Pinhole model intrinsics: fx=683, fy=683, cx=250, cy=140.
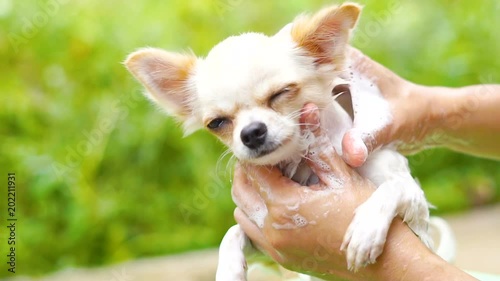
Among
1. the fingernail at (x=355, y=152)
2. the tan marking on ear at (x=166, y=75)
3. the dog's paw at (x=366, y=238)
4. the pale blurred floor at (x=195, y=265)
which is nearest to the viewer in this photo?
the dog's paw at (x=366, y=238)

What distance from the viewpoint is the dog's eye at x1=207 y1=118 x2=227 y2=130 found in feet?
4.69

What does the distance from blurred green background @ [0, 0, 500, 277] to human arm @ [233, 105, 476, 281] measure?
191 cm

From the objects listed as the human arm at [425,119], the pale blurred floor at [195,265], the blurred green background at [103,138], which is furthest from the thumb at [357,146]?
the blurred green background at [103,138]

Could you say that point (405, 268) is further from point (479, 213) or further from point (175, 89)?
point (479, 213)

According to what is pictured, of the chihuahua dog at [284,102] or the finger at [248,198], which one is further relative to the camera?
the finger at [248,198]

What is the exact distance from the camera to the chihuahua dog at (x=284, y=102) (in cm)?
136

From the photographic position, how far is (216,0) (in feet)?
11.9

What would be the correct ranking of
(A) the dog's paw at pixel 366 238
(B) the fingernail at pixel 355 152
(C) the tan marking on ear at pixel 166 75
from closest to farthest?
(A) the dog's paw at pixel 366 238 → (B) the fingernail at pixel 355 152 → (C) the tan marking on ear at pixel 166 75

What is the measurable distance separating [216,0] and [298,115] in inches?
92.2

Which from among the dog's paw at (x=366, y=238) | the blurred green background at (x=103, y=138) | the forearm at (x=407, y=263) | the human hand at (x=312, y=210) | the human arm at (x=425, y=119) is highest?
the blurred green background at (x=103, y=138)

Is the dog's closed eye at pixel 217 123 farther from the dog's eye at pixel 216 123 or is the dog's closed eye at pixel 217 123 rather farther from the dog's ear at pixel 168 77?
the dog's ear at pixel 168 77

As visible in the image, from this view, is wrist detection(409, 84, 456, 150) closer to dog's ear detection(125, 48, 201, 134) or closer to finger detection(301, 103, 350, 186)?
finger detection(301, 103, 350, 186)

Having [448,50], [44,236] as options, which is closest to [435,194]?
[448,50]

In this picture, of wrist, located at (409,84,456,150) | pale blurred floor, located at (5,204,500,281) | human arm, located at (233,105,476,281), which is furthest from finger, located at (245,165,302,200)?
pale blurred floor, located at (5,204,500,281)
